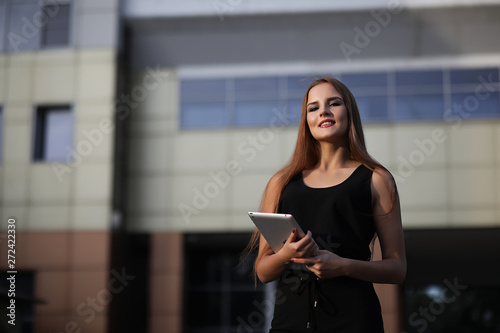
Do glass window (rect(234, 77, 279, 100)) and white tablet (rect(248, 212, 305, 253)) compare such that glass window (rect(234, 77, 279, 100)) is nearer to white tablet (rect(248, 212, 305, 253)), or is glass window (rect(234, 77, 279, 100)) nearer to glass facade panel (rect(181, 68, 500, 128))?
glass facade panel (rect(181, 68, 500, 128))

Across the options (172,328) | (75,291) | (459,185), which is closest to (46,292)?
(75,291)

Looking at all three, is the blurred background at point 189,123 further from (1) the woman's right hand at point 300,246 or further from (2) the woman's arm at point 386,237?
(1) the woman's right hand at point 300,246

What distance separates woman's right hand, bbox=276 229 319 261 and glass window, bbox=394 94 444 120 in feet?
44.3

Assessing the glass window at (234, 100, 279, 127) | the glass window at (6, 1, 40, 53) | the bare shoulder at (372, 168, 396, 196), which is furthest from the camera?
the glass window at (6, 1, 40, 53)

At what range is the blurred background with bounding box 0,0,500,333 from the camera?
49.8 feet

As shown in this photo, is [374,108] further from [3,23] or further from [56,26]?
[3,23]

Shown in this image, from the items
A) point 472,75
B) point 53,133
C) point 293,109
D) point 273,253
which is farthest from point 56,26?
point 273,253

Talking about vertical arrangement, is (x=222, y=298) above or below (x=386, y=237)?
below

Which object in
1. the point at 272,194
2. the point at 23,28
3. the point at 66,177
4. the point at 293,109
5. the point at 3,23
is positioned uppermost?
the point at 3,23

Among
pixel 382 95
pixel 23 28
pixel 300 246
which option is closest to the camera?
pixel 300 246

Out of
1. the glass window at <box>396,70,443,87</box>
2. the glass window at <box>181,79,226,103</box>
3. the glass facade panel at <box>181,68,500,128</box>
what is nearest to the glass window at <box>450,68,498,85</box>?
the glass facade panel at <box>181,68,500,128</box>

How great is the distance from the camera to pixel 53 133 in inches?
618

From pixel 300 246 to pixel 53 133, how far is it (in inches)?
560

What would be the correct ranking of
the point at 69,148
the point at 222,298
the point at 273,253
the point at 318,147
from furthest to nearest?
the point at 222,298 → the point at 69,148 → the point at 318,147 → the point at 273,253
